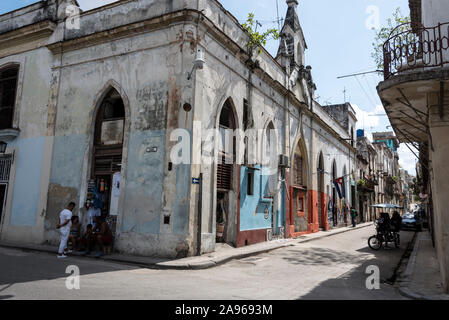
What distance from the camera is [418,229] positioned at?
27625mm

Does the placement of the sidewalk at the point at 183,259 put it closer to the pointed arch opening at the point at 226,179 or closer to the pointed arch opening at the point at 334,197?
the pointed arch opening at the point at 226,179

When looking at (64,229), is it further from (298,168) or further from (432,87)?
(298,168)

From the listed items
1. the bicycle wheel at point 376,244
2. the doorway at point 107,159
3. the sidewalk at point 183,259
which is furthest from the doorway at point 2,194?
the bicycle wheel at point 376,244

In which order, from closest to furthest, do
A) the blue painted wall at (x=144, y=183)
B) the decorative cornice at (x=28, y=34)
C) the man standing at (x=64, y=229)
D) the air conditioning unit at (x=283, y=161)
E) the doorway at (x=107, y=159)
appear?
the man standing at (x=64, y=229) < the blue painted wall at (x=144, y=183) < the doorway at (x=107, y=159) < the decorative cornice at (x=28, y=34) < the air conditioning unit at (x=283, y=161)

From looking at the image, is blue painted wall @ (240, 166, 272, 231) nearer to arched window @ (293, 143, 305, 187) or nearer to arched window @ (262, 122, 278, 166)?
arched window @ (262, 122, 278, 166)

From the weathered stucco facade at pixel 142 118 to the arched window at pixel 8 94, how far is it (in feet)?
1.65

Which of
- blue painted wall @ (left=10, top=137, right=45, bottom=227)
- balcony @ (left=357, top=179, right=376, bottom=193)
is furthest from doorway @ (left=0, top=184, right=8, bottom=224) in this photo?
balcony @ (left=357, top=179, right=376, bottom=193)

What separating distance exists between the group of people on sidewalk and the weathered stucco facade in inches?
22.6

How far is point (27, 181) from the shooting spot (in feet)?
43.7

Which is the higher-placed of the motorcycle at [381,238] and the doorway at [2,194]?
the doorway at [2,194]

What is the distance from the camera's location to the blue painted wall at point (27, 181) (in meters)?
12.9

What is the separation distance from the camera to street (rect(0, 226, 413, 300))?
5.82 m

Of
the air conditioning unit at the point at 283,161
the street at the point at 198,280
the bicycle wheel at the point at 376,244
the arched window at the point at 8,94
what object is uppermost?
the arched window at the point at 8,94
